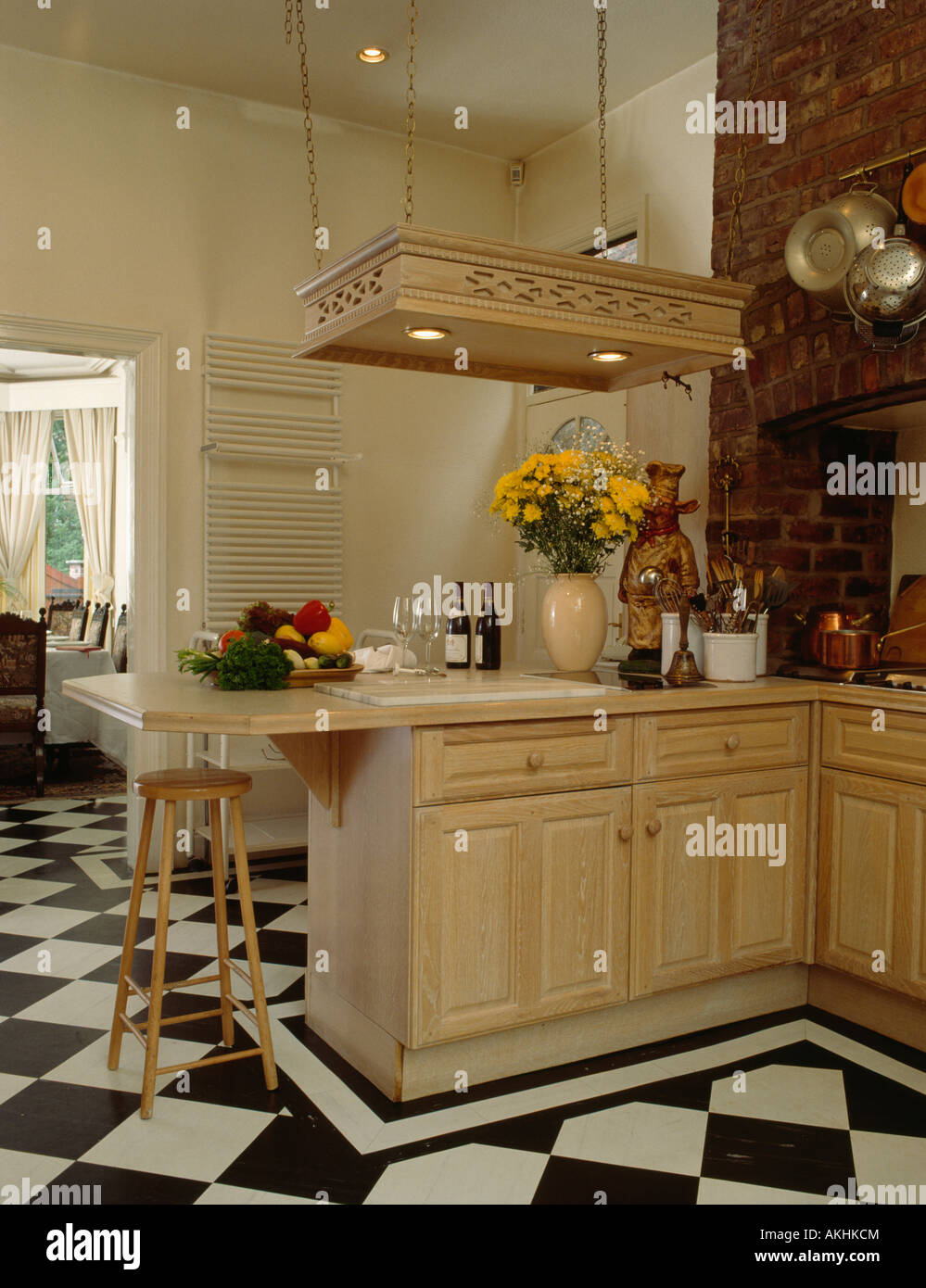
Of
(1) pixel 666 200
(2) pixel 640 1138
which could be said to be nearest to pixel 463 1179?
(2) pixel 640 1138

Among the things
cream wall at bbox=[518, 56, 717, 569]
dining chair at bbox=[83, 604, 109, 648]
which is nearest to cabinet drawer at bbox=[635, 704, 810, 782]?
cream wall at bbox=[518, 56, 717, 569]

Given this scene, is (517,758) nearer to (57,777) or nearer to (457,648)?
(457,648)

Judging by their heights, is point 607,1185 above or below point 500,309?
below

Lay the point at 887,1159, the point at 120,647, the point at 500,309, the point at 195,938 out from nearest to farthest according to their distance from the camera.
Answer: the point at 887,1159, the point at 500,309, the point at 195,938, the point at 120,647

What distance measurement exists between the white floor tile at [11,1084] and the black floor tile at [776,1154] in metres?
1.53

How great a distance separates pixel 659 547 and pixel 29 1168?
7.26ft

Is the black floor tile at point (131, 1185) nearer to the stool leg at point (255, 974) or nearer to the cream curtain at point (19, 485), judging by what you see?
the stool leg at point (255, 974)

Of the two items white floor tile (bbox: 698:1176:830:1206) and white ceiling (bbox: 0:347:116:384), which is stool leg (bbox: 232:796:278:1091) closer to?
white floor tile (bbox: 698:1176:830:1206)

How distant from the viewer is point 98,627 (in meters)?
8.05

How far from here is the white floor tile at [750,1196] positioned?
6.58 ft

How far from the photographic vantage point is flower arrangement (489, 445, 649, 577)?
2975 millimetres

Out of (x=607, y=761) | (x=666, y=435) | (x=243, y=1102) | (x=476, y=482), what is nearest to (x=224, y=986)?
(x=243, y=1102)

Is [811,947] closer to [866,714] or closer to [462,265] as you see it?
[866,714]

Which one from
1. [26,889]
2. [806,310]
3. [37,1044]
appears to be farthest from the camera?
[26,889]
